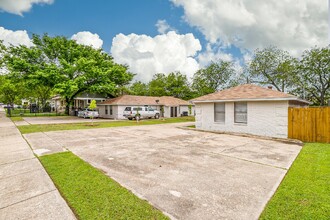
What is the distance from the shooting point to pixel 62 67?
25047 millimetres

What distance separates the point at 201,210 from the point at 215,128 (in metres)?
11.1

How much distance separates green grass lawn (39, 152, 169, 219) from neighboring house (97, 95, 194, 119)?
2116 cm

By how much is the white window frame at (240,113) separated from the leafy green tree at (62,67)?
19.6 m

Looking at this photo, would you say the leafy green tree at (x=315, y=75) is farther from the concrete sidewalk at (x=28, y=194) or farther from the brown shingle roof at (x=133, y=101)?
the concrete sidewalk at (x=28, y=194)

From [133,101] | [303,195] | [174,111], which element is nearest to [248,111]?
[303,195]

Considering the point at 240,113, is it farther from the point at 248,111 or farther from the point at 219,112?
the point at 219,112

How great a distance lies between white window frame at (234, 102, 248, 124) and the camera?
12.2 meters

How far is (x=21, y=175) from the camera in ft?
15.4

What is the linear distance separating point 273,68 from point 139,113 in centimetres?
2435

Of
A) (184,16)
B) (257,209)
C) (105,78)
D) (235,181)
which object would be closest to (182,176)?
(235,181)

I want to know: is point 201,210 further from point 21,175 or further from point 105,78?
point 105,78

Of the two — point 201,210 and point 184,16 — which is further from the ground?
point 184,16

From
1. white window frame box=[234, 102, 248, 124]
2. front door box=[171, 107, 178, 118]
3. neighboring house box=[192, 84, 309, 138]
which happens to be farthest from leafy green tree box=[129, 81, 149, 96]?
white window frame box=[234, 102, 248, 124]

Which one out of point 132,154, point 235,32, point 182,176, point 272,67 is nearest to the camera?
point 182,176
